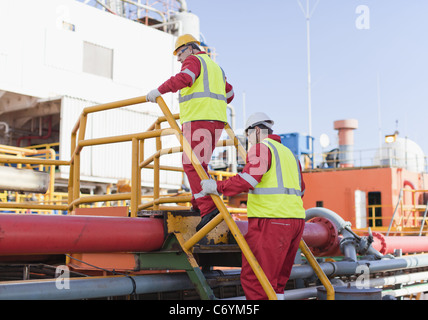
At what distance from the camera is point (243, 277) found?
418cm

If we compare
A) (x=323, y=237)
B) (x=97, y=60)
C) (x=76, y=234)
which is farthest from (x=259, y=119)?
(x=97, y=60)

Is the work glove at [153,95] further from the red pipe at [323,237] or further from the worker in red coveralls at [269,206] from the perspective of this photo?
the red pipe at [323,237]

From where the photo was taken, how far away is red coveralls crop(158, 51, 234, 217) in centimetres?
449

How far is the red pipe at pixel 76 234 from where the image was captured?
12.5ft

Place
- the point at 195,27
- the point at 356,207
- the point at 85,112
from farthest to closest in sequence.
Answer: the point at 195,27
the point at 356,207
the point at 85,112

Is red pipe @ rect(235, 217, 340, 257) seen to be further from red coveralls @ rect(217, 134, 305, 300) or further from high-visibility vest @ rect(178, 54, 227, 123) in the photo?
high-visibility vest @ rect(178, 54, 227, 123)

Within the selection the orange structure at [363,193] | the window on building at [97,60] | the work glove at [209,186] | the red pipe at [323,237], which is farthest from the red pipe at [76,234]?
the window on building at [97,60]

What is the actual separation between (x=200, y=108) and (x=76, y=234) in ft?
5.02

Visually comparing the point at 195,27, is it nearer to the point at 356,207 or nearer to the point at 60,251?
the point at 356,207

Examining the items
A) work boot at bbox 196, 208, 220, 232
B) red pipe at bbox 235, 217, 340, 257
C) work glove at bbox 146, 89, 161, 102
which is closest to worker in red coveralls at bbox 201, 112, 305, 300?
work boot at bbox 196, 208, 220, 232

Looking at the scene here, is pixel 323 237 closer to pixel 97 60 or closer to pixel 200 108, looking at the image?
pixel 200 108

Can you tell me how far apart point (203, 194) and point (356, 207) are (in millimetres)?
15865

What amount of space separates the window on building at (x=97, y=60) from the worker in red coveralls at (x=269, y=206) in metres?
19.3
